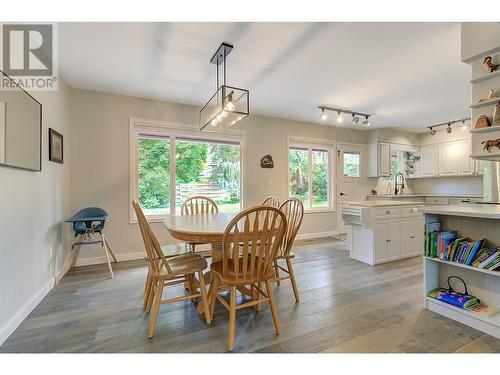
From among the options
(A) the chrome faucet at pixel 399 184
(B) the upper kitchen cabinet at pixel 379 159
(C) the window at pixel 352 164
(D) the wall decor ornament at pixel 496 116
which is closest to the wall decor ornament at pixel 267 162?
(C) the window at pixel 352 164

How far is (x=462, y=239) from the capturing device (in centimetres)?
198

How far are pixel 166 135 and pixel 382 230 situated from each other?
3.43m

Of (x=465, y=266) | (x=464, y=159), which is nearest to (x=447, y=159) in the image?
(x=464, y=159)

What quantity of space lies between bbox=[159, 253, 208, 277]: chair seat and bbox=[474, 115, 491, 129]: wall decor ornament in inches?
102

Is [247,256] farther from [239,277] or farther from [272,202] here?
[272,202]

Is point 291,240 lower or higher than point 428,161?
lower

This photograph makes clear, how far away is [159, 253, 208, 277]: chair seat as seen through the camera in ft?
5.77

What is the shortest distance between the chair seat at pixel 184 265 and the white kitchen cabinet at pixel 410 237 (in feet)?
9.83

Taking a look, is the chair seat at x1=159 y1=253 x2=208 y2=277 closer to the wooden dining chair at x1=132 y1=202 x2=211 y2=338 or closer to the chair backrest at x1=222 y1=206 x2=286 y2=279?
the wooden dining chair at x1=132 y1=202 x2=211 y2=338

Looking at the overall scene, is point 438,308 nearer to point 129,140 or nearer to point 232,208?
point 232,208

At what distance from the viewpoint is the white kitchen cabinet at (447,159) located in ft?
17.0
